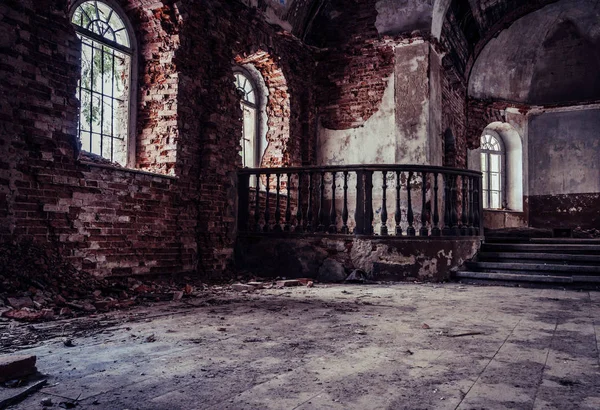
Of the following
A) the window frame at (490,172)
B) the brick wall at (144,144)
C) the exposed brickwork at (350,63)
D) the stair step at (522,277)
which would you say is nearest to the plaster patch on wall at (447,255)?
the stair step at (522,277)

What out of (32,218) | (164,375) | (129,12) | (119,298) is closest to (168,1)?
(129,12)

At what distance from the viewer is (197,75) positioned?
705 cm

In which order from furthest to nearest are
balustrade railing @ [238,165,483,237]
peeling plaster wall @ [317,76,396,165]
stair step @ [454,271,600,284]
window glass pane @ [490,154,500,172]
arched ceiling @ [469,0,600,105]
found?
1. window glass pane @ [490,154,500,172]
2. arched ceiling @ [469,0,600,105]
3. peeling plaster wall @ [317,76,396,165]
4. balustrade railing @ [238,165,483,237]
5. stair step @ [454,271,600,284]

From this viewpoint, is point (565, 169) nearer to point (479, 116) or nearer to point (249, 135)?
point (479, 116)

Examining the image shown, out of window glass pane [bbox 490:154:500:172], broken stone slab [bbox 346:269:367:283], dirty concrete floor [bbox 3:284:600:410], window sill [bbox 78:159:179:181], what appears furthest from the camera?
window glass pane [bbox 490:154:500:172]

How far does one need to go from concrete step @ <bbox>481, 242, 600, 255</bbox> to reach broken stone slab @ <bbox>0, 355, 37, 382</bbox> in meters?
7.16

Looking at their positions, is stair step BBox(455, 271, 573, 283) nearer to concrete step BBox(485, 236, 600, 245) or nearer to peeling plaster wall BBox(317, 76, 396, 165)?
concrete step BBox(485, 236, 600, 245)

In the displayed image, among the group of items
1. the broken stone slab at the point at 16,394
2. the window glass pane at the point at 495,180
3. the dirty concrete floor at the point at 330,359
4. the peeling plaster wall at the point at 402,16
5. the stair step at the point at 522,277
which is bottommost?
the stair step at the point at 522,277

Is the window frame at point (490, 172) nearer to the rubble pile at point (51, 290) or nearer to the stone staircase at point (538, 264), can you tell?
the stone staircase at point (538, 264)

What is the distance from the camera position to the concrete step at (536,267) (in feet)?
21.9

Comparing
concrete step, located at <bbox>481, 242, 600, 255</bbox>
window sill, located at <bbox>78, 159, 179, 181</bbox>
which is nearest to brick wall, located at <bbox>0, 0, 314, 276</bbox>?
window sill, located at <bbox>78, 159, 179, 181</bbox>

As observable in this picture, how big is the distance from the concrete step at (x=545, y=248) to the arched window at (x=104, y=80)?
5.83 meters

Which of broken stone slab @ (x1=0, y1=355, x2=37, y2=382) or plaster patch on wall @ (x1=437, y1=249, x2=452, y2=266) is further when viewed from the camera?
plaster patch on wall @ (x1=437, y1=249, x2=452, y2=266)

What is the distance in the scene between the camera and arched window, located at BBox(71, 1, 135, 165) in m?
6.11
